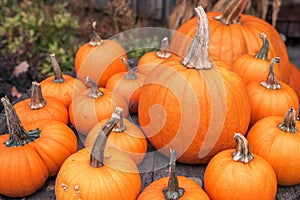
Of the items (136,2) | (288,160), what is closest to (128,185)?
(288,160)

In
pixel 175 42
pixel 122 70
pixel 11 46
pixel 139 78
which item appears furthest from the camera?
pixel 11 46

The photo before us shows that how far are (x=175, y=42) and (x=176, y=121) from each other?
1004 millimetres

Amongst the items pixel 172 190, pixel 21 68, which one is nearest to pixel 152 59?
pixel 172 190

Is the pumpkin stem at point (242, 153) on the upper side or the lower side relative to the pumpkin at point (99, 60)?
lower

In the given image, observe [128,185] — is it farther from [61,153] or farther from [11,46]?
[11,46]

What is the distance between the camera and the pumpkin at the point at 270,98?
1.93 m

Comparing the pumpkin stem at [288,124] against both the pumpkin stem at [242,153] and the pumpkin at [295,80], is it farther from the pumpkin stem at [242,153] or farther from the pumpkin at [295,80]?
the pumpkin at [295,80]

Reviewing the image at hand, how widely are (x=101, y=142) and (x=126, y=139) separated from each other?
10.8 inches

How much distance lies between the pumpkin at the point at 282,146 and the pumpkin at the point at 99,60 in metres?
0.98

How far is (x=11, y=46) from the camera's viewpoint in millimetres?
4398

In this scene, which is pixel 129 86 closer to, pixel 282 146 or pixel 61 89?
pixel 61 89

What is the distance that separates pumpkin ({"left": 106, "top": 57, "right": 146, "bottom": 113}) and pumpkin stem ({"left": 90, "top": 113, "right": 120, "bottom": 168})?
2.12ft

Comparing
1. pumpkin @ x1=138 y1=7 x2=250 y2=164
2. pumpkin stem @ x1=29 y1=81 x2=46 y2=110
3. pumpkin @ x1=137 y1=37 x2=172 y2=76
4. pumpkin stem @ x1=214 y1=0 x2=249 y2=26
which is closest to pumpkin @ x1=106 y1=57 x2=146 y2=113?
pumpkin @ x1=137 y1=37 x2=172 y2=76

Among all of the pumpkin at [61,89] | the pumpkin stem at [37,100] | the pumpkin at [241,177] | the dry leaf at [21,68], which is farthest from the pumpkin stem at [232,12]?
the dry leaf at [21,68]
